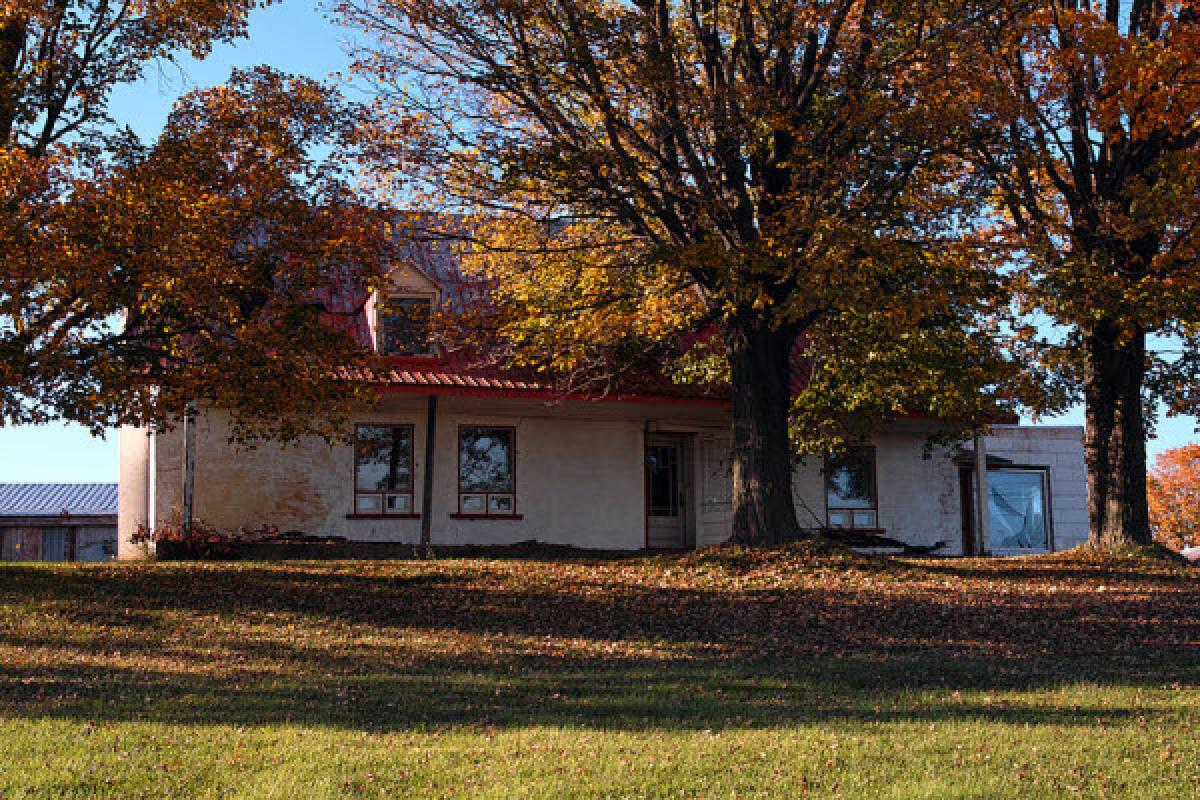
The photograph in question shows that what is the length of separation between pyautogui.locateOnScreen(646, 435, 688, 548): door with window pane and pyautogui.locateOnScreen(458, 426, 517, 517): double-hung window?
315 centimetres

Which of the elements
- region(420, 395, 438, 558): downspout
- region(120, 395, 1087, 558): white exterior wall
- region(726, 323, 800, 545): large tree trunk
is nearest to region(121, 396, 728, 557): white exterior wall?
region(120, 395, 1087, 558): white exterior wall

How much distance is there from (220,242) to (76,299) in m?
1.69

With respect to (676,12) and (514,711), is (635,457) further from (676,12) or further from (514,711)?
(514,711)

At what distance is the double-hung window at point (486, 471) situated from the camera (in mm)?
22609

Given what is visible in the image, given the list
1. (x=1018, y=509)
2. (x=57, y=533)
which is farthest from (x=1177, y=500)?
(x=57, y=533)

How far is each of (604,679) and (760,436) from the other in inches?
271

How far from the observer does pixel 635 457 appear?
23844 mm

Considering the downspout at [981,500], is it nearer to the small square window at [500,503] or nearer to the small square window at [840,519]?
the small square window at [840,519]

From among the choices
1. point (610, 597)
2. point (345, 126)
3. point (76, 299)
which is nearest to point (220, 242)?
point (76, 299)

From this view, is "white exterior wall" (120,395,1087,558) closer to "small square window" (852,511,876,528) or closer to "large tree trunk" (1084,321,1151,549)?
"small square window" (852,511,876,528)

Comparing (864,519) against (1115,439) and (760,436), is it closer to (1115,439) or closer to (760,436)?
(1115,439)

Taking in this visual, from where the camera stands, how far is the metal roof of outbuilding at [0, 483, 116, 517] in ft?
132

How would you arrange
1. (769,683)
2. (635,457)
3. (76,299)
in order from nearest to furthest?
(769,683)
(76,299)
(635,457)

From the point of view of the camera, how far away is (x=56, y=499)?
42312 mm
